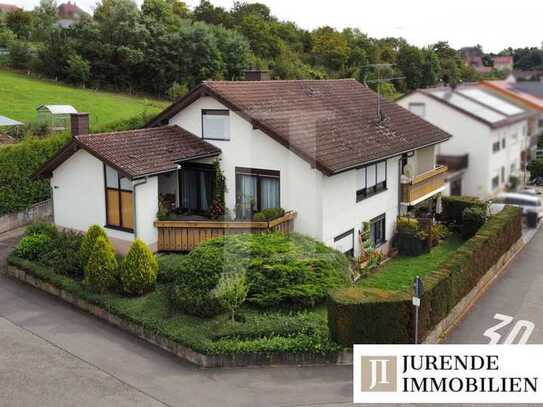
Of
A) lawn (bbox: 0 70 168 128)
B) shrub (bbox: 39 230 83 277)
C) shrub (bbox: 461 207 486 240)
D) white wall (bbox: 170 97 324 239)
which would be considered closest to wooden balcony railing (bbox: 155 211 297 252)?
white wall (bbox: 170 97 324 239)

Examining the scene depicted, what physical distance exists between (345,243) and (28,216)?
12606 millimetres

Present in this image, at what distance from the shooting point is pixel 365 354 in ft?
41.1

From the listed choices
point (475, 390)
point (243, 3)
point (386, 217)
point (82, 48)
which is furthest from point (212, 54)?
point (475, 390)

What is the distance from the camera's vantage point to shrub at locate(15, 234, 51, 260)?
18.6 metres

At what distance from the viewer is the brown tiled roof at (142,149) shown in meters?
17.8

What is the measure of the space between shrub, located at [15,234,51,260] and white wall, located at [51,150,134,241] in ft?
4.61

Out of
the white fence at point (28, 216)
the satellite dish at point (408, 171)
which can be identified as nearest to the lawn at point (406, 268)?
the satellite dish at point (408, 171)

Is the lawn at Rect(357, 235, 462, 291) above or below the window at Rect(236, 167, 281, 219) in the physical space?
below

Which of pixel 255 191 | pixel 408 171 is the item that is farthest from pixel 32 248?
pixel 408 171

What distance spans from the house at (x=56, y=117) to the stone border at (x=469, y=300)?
22089 millimetres

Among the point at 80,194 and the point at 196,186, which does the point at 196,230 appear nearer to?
the point at 196,186

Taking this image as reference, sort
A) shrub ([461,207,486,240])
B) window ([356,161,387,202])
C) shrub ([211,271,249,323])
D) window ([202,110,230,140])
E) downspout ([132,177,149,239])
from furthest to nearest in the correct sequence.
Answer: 1. shrub ([461,207,486,240])
2. window ([356,161,387,202])
3. window ([202,110,230,140])
4. downspout ([132,177,149,239])
5. shrub ([211,271,249,323])

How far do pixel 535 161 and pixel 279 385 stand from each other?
9811mm

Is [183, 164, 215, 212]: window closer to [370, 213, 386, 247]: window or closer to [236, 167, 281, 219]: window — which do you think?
[236, 167, 281, 219]: window
